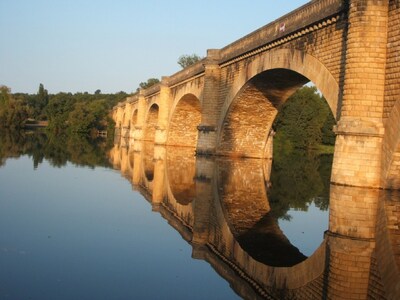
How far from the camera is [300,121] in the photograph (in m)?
51.2

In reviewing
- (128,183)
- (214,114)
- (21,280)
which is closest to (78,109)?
(214,114)

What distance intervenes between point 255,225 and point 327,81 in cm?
815

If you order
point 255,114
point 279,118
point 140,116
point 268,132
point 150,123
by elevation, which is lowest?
point 268,132

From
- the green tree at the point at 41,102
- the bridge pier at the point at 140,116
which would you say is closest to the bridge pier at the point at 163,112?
the bridge pier at the point at 140,116

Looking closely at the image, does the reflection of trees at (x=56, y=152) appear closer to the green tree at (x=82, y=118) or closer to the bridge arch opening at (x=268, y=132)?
the bridge arch opening at (x=268, y=132)

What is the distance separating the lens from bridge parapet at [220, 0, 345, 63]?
1534 cm

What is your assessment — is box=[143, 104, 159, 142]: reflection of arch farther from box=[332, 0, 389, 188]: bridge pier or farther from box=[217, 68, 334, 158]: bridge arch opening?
box=[332, 0, 389, 188]: bridge pier

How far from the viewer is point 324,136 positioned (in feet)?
196

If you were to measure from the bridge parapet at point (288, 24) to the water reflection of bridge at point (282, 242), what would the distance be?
19.9ft

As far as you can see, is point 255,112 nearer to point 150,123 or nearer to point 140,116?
point 150,123

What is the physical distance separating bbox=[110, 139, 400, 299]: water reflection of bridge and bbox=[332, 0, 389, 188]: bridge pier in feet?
1.84

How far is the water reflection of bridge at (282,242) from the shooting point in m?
5.21

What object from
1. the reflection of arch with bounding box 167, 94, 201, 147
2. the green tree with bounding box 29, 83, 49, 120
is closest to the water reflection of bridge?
the reflection of arch with bounding box 167, 94, 201, 147

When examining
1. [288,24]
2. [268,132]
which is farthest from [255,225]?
[268,132]
